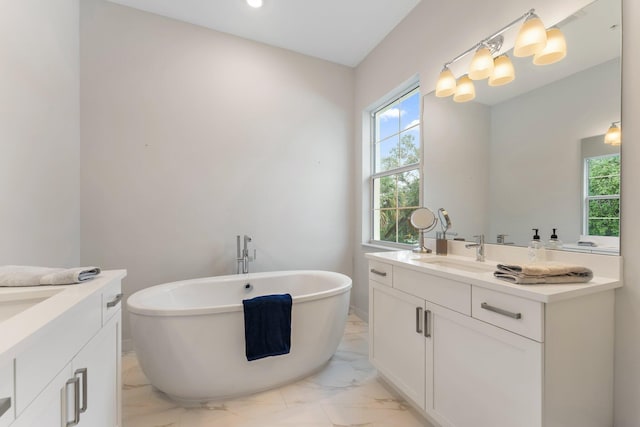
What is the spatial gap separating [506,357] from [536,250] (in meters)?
0.65

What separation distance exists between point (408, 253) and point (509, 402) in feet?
3.62

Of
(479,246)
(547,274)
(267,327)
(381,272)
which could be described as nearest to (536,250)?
(479,246)

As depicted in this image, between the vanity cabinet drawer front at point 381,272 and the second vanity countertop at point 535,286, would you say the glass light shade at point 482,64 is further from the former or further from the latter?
the vanity cabinet drawer front at point 381,272

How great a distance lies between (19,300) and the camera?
3.32 feet

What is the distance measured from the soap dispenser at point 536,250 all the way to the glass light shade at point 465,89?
937 millimetres

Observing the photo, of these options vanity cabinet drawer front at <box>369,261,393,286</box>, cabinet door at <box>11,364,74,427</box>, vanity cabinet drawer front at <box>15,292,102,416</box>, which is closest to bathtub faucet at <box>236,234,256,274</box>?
vanity cabinet drawer front at <box>369,261,393,286</box>

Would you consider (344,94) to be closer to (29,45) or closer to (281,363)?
(29,45)

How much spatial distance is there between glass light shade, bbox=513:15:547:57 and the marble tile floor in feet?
6.68

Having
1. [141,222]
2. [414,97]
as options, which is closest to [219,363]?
[141,222]

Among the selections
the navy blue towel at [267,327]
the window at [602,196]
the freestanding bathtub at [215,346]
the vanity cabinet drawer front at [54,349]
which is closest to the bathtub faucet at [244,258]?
the freestanding bathtub at [215,346]

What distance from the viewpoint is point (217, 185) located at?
9.10 feet

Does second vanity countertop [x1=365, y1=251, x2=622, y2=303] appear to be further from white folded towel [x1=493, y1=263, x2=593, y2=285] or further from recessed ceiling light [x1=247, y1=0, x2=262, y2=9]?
recessed ceiling light [x1=247, y1=0, x2=262, y2=9]

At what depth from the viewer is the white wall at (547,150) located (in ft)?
4.40

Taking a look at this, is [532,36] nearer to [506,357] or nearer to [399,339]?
[506,357]
